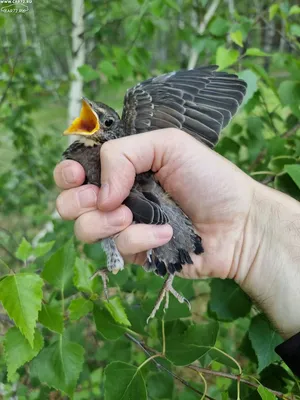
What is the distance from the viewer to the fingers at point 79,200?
163cm

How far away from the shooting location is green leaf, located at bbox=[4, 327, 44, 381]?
1103mm

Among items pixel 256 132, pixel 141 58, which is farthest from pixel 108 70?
pixel 256 132

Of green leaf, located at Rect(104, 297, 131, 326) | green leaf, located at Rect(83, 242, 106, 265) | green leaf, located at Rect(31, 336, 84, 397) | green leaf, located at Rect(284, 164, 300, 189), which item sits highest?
green leaf, located at Rect(284, 164, 300, 189)

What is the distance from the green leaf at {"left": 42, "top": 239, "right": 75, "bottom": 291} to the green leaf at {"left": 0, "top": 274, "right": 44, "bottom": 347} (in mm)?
256

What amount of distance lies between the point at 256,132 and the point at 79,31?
95.8 inches

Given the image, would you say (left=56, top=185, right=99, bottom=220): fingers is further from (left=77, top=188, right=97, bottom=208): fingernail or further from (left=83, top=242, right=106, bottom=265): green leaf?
(left=83, top=242, right=106, bottom=265): green leaf

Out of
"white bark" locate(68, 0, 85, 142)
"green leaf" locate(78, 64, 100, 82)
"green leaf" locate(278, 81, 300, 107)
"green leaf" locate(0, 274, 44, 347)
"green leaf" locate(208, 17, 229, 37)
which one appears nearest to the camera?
"green leaf" locate(0, 274, 44, 347)

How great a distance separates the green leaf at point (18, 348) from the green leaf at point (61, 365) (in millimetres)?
123

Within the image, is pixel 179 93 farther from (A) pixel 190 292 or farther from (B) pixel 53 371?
(B) pixel 53 371

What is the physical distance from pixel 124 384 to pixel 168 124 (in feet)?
3.71

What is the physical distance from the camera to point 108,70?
2.45 meters

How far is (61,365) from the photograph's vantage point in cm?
121

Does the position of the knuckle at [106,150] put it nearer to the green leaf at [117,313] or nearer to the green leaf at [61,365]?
the green leaf at [117,313]

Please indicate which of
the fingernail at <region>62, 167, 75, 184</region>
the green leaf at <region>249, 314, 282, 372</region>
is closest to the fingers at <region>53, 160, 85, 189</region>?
the fingernail at <region>62, 167, 75, 184</region>
